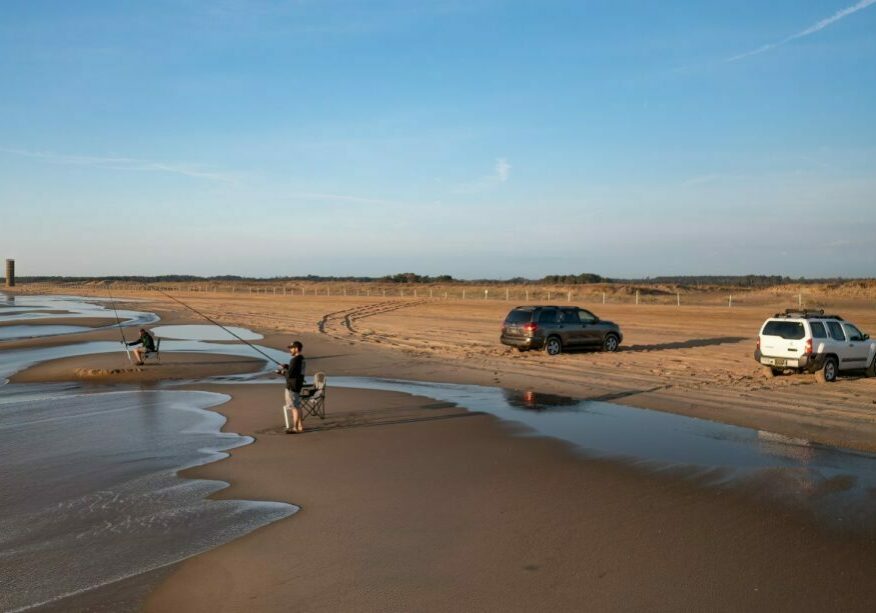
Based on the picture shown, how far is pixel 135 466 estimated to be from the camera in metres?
11.3

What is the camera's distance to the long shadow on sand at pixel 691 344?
28969 mm

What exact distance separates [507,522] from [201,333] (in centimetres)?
3442

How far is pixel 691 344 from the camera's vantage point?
30.2 meters

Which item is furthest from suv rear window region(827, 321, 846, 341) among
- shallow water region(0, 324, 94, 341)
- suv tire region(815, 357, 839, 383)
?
shallow water region(0, 324, 94, 341)

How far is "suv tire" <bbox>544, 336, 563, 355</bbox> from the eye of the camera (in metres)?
26.0

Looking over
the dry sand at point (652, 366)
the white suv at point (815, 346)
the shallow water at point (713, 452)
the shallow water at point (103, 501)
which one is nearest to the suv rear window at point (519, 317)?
the dry sand at point (652, 366)

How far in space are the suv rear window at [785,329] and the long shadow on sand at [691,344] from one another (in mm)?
8623

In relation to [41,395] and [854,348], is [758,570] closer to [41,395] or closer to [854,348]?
[854,348]

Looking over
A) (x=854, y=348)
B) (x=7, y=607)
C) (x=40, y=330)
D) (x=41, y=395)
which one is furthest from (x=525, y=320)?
(x=40, y=330)

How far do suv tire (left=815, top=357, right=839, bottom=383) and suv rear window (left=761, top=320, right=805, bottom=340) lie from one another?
946 mm

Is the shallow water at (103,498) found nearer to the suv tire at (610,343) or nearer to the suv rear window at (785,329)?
the suv rear window at (785,329)

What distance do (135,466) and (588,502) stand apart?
6888 mm

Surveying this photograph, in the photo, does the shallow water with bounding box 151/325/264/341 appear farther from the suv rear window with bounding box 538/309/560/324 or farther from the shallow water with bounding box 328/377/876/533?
the shallow water with bounding box 328/377/876/533

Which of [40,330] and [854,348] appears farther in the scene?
[40,330]
